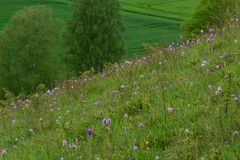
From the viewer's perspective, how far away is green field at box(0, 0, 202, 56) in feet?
242

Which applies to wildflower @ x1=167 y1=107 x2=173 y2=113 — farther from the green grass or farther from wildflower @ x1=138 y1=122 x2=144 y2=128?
wildflower @ x1=138 y1=122 x2=144 y2=128

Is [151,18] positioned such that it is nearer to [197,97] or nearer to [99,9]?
[99,9]

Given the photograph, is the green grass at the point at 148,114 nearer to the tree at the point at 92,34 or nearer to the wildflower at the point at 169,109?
the wildflower at the point at 169,109

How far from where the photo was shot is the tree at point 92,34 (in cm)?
5597

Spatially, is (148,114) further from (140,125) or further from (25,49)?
(25,49)

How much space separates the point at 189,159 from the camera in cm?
468

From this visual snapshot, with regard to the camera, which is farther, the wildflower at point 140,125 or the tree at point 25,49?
the tree at point 25,49

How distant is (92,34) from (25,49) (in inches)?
315

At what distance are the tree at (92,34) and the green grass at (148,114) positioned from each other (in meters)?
45.1

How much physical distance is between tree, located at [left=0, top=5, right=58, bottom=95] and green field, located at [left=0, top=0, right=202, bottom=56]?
47.6ft

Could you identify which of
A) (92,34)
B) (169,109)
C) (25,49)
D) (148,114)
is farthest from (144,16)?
(169,109)

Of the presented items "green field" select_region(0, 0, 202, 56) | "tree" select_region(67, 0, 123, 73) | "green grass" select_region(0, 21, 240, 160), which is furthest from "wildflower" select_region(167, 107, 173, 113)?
"green field" select_region(0, 0, 202, 56)

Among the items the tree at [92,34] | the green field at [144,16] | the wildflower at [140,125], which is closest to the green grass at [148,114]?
the wildflower at [140,125]

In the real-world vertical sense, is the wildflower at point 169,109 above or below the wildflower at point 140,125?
above
